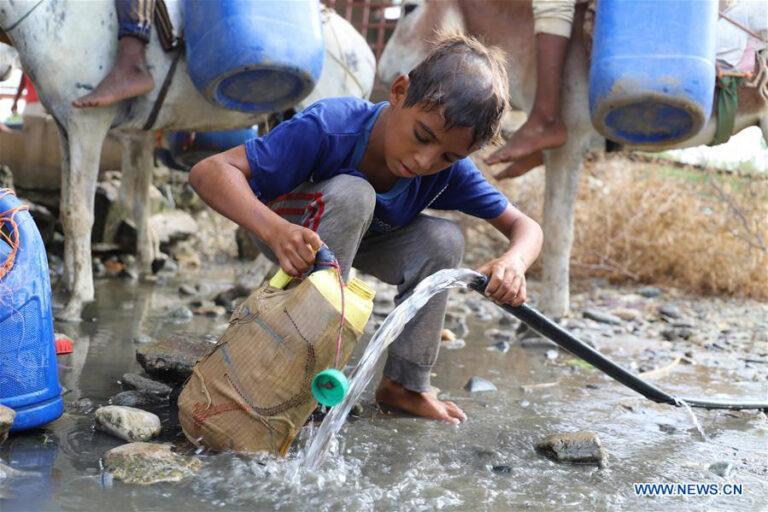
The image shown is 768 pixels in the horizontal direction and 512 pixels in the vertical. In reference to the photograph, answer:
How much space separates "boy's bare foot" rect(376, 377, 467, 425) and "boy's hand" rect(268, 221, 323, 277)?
0.89m

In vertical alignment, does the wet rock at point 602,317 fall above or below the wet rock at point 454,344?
below

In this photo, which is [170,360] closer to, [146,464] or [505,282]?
[146,464]

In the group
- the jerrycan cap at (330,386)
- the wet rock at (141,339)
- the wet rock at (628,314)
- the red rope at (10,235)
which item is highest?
the red rope at (10,235)

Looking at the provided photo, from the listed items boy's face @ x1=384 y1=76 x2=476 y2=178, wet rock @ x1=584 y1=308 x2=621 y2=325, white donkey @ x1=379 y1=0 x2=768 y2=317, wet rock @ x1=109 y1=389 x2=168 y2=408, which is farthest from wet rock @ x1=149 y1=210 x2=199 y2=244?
boy's face @ x1=384 y1=76 x2=476 y2=178

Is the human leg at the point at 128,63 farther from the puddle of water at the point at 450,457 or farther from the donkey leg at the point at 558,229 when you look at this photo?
the donkey leg at the point at 558,229

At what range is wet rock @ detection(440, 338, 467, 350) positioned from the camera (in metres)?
3.96

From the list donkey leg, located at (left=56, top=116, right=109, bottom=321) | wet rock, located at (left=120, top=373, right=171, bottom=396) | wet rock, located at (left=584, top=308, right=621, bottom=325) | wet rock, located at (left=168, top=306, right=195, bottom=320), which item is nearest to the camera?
wet rock, located at (left=120, top=373, right=171, bottom=396)

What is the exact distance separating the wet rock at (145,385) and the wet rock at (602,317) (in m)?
3.14

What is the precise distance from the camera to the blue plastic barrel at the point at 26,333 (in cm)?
201

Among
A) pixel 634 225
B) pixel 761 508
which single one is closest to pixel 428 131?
pixel 761 508

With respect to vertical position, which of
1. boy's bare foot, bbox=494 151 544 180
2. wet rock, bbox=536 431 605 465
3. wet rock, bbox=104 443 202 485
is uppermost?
boy's bare foot, bbox=494 151 544 180

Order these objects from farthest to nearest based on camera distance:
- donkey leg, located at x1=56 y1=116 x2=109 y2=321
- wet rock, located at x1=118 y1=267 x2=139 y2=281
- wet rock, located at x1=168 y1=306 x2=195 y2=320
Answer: wet rock, located at x1=118 y1=267 x2=139 y2=281 → wet rock, located at x1=168 y1=306 x2=195 y2=320 → donkey leg, located at x1=56 y1=116 x2=109 y2=321

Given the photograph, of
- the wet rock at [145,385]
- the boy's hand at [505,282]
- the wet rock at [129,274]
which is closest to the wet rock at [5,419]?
the wet rock at [145,385]

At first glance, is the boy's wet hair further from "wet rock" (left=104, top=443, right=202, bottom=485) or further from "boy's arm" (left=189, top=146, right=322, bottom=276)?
"wet rock" (left=104, top=443, right=202, bottom=485)
